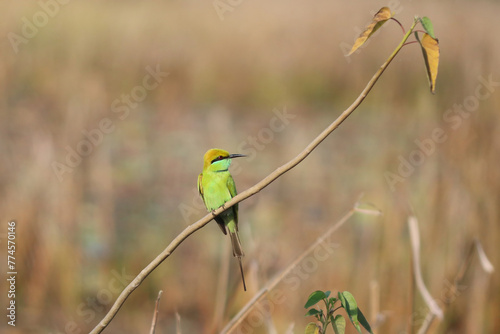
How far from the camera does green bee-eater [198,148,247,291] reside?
1.65 meters

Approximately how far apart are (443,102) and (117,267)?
271cm

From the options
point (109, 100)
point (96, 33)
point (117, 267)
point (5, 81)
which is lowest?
point (117, 267)

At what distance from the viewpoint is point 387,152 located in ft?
10.4

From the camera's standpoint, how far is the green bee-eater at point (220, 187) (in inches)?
64.9

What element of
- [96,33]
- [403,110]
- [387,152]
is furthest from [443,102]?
[96,33]

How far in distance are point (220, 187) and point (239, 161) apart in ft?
10.7

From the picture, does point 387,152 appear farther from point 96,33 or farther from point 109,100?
point 96,33

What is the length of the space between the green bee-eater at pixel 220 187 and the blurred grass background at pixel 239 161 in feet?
0.45

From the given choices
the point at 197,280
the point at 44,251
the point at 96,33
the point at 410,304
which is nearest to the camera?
the point at 410,304

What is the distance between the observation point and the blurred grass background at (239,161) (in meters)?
2.44

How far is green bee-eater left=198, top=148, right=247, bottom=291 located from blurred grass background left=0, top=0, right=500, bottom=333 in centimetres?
14

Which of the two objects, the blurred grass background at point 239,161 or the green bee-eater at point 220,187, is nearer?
the green bee-eater at point 220,187

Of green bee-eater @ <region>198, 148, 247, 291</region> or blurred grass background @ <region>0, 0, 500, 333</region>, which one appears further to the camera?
blurred grass background @ <region>0, 0, 500, 333</region>

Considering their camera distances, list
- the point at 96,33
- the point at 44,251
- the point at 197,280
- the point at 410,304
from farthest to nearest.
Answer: the point at 96,33 → the point at 197,280 → the point at 44,251 → the point at 410,304
